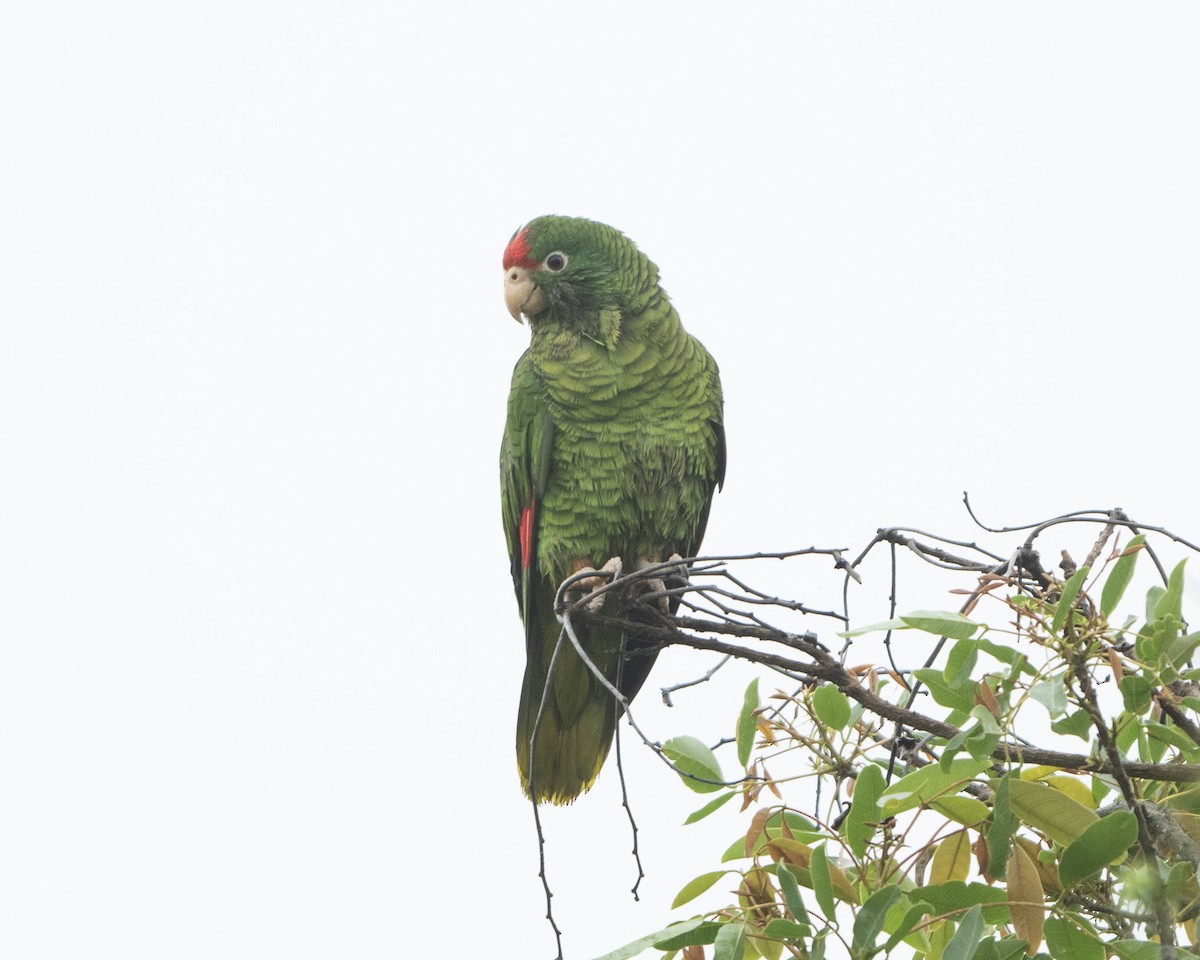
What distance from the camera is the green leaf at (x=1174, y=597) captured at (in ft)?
4.32

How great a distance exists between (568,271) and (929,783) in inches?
87.7

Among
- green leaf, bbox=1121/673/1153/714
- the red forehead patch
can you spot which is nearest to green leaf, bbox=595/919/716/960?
green leaf, bbox=1121/673/1153/714

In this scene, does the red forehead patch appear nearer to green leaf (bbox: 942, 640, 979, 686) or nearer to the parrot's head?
the parrot's head

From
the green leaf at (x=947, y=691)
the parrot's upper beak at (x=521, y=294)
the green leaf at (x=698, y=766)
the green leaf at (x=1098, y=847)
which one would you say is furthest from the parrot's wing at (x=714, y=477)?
the green leaf at (x=1098, y=847)

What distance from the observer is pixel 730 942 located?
4.36ft

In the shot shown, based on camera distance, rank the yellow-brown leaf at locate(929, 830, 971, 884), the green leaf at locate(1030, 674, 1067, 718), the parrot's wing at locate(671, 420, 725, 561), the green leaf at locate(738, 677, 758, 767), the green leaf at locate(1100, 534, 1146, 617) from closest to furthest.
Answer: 1. the green leaf at locate(1030, 674, 1067, 718)
2. the green leaf at locate(1100, 534, 1146, 617)
3. the yellow-brown leaf at locate(929, 830, 971, 884)
4. the green leaf at locate(738, 677, 758, 767)
5. the parrot's wing at locate(671, 420, 725, 561)

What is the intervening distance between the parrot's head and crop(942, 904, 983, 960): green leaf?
7.37ft

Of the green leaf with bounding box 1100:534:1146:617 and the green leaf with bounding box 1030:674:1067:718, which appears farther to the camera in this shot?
the green leaf with bounding box 1100:534:1146:617

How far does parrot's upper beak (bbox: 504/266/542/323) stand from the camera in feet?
10.9

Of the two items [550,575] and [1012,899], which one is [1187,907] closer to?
[1012,899]

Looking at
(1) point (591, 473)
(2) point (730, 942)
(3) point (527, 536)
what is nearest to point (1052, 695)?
(2) point (730, 942)

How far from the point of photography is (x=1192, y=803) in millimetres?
1356

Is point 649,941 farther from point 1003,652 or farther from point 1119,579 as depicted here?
point 1119,579

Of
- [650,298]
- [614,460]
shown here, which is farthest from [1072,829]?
[650,298]
